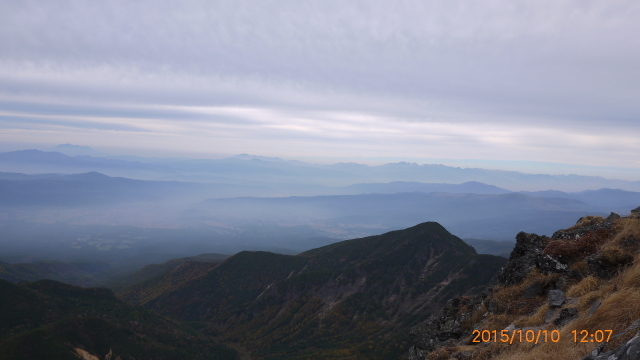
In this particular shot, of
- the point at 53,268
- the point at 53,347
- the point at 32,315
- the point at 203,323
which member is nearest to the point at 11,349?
the point at 53,347

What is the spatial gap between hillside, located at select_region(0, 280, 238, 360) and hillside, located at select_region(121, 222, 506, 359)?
1838cm

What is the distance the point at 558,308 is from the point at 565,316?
1.61 m

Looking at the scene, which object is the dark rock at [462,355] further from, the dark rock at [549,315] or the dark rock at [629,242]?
the dark rock at [629,242]

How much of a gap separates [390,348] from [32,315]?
243 feet

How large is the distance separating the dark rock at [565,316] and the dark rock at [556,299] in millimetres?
1582

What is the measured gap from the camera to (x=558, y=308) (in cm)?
1295

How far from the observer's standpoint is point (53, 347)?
48969 millimetres

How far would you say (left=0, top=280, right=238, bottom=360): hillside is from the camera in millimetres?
49125

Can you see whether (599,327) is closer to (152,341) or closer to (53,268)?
(152,341)

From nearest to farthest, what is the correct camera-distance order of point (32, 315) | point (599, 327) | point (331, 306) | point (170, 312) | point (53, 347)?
point (599, 327), point (53, 347), point (32, 315), point (331, 306), point (170, 312)

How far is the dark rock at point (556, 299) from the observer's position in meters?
13.2

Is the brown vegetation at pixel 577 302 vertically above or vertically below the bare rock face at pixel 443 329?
above
